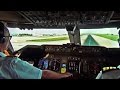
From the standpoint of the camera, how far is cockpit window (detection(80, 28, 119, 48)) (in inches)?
88.0

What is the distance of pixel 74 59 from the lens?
2.49m

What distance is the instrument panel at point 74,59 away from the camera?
7.60ft

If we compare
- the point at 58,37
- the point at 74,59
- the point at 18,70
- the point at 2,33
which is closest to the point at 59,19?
the point at 58,37

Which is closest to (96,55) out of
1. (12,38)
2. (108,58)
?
(108,58)

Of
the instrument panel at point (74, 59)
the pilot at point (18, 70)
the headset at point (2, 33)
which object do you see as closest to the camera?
the pilot at point (18, 70)

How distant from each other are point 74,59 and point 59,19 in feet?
1.39

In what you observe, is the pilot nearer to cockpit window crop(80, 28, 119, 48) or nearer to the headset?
the headset

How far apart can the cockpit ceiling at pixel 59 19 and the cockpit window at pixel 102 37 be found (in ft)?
0.28

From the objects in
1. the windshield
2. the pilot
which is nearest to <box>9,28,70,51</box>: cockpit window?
the windshield

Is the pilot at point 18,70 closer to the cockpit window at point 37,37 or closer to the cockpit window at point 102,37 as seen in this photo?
the cockpit window at point 37,37

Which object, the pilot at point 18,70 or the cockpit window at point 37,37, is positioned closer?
the pilot at point 18,70

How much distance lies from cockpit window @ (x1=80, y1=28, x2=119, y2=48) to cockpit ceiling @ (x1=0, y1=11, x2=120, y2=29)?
86 mm

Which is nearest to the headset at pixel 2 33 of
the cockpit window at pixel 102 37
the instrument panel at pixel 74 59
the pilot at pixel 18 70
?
the pilot at pixel 18 70

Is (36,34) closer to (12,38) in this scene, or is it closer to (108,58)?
(12,38)
